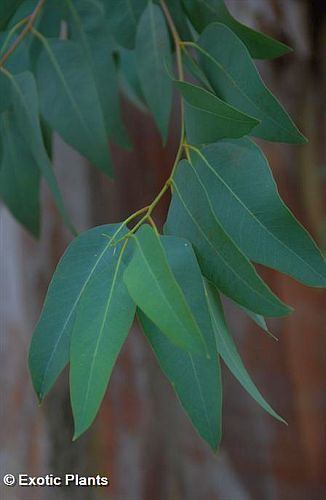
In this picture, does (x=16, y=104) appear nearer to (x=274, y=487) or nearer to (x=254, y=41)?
(x=254, y=41)

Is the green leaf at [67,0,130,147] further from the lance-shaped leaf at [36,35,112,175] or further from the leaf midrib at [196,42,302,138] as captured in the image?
the leaf midrib at [196,42,302,138]

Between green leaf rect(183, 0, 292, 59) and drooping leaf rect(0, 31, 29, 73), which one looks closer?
green leaf rect(183, 0, 292, 59)

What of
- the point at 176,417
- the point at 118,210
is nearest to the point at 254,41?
the point at 118,210

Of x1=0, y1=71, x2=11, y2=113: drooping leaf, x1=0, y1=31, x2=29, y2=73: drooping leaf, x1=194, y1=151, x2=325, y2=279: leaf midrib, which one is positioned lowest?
x1=194, y1=151, x2=325, y2=279: leaf midrib

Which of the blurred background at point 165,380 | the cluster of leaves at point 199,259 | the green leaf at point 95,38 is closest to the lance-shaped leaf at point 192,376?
the cluster of leaves at point 199,259

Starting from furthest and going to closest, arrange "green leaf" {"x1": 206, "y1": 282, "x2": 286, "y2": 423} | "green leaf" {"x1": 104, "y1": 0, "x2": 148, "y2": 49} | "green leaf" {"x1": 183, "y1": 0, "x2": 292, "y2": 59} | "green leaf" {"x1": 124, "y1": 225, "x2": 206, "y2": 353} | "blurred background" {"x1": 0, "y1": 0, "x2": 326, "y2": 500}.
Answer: "blurred background" {"x1": 0, "y1": 0, "x2": 326, "y2": 500} < "green leaf" {"x1": 104, "y1": 0, "x2": 148, "y2": 49} < "green leaf" {"x1": 183, "y1": 0, "x2": 292, "y2": 59} < "green leaf" {"x1": 206, "y1": 282, "x2": 286, "y2": 423} < "green leaf" {"x1": 124, "y1": 225, "x2": 206, "y2": 353}

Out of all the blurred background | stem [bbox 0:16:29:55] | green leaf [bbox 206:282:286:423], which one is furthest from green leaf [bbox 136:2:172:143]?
the blurred background

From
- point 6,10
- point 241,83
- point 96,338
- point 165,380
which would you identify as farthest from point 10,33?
point 165,380
